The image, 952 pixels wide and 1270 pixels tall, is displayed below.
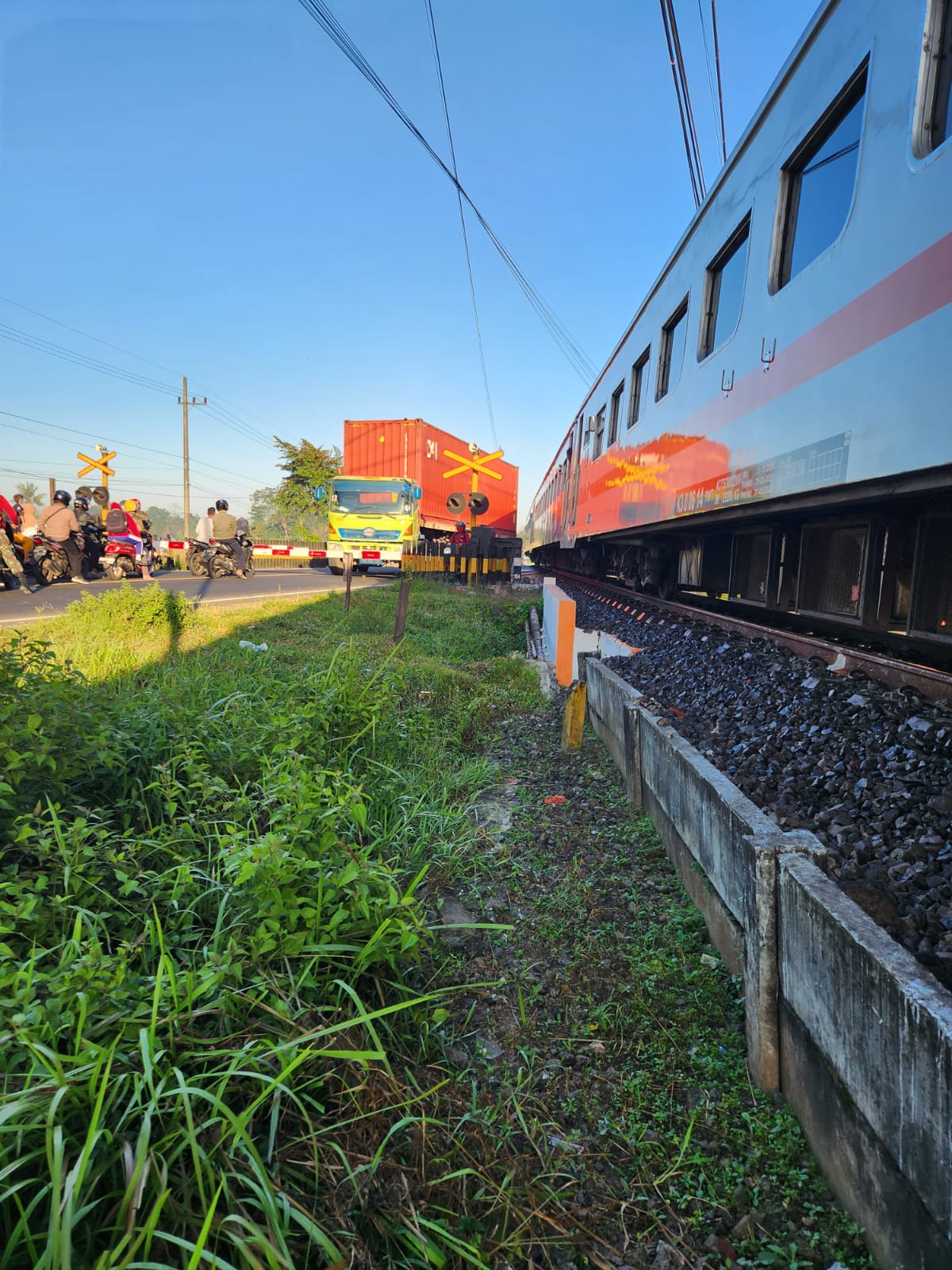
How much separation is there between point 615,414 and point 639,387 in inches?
52.5

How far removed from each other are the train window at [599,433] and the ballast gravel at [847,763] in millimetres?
5729

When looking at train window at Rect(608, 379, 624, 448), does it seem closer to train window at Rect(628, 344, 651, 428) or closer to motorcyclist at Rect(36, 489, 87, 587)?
train window at Rect(628, 344, 651, 428)

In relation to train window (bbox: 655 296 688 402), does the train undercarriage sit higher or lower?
lower

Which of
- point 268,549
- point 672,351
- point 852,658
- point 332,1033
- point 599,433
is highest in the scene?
point 672,351

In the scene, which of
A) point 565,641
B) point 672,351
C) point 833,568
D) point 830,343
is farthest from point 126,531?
point 830,343

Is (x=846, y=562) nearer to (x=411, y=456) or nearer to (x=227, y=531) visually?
(x=227, y=531)

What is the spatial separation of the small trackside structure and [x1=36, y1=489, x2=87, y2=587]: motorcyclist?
12.6 metres

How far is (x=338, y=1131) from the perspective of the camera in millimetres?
1502

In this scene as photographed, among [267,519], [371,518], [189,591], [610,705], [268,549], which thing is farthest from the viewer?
[267,519]

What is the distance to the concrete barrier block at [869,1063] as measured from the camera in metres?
1.10

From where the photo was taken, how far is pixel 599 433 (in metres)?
9.90

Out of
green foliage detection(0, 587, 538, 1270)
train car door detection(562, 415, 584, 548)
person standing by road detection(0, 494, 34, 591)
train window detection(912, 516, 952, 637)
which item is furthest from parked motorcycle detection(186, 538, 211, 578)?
train window detection(912, 516, 952, 637)

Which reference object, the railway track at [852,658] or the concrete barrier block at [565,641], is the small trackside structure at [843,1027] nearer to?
the railway track at [852,658]

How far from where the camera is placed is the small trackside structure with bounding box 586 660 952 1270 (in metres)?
1.12
